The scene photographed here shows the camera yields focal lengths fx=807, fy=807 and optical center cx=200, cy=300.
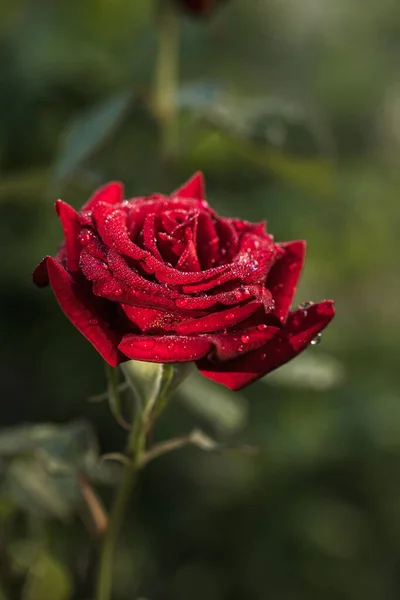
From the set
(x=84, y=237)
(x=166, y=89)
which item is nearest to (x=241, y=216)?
(x=166, y=89)

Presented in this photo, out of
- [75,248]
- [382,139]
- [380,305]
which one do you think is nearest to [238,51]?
[382,139]

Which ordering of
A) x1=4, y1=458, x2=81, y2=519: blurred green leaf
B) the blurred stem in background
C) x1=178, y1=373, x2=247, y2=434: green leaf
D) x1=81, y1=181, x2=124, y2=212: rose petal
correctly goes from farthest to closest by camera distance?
the blurred stem in background < x1=178, y1=373, x2=247, y2=434: green leaf < x1=4, y1=458, x2=81, y2=519: blurred green leaf < x1=81, y1=181, x2=124, y2=212: rose petal

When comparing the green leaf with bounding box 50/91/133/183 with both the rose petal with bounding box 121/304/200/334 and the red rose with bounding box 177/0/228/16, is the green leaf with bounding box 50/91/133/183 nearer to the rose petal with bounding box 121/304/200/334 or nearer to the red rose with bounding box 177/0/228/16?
the red rose with bounding box 177/0/228/16

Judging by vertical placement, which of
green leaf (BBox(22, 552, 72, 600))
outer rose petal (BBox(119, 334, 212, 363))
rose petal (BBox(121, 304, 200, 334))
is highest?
rose petal (BBox(121, 304, 200, 334))

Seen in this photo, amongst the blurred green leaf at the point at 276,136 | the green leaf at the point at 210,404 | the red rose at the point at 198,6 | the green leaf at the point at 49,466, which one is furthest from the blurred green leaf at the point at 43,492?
the red rose at the point at 198,6

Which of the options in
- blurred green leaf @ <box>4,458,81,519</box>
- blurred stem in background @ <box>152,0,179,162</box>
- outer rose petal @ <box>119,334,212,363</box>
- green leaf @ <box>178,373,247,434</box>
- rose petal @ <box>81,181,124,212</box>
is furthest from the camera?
blurred stem in background @ <box>152,0,179,162</box>

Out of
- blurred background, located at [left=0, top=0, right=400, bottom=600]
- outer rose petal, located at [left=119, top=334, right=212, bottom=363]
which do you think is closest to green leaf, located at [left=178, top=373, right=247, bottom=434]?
blurred background, located at [left=0, top=0, right=400, bottom=600]

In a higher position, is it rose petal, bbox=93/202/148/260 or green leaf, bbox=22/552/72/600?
rose petal, bbox=93/202/148/260
